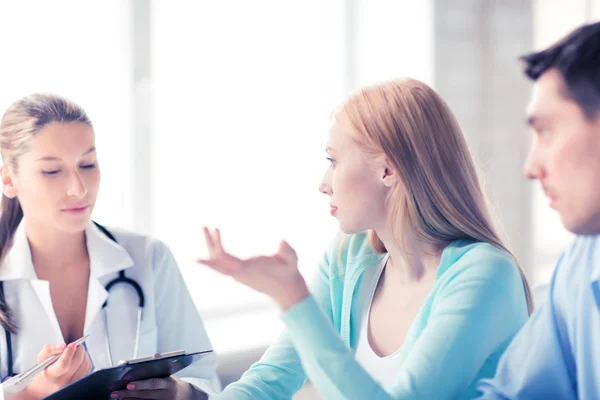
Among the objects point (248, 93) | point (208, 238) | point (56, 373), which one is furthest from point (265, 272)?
point (248, 93)

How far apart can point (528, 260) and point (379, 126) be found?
251cm

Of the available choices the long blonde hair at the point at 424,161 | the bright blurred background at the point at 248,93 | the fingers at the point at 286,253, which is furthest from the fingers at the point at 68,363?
the bright blurred background at the point at 248,93

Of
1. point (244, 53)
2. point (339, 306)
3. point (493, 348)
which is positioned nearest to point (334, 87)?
point (244, 53)

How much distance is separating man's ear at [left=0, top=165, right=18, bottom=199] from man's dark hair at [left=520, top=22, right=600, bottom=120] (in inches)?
44.2

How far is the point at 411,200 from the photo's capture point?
1.33 m

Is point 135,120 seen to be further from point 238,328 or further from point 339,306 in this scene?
point 339,306

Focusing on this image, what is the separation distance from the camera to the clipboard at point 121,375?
1157 mm

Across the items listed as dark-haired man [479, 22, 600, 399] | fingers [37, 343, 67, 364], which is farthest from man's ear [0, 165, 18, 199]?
dark-haired man [479, 22, 600, 399]

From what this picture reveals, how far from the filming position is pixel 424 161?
1311 mm

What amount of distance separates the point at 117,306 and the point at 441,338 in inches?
31.6

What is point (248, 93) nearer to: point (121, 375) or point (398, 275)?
point (398, 275)

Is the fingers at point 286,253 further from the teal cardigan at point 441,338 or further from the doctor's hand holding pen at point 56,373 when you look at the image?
the doctor's hand holding pen at point 56,373

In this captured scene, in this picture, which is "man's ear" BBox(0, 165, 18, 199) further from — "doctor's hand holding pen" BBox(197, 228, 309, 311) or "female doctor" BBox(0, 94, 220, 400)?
"doctor's hand holding pen" BBox(197, 228, 309, 311)

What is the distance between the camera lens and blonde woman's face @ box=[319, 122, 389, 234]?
1.36 meters
